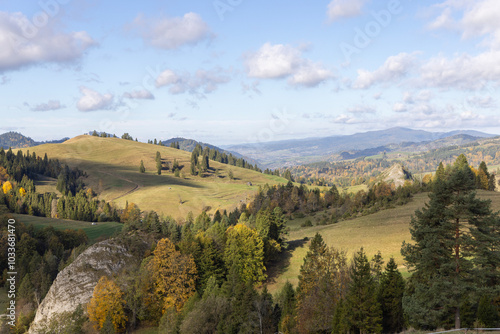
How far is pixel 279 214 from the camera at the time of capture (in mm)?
81750

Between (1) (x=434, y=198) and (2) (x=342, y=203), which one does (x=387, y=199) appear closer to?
(2) (x=342, y=203)

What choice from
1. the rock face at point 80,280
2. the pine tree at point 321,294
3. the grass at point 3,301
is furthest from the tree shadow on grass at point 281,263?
the grass at point 3,301

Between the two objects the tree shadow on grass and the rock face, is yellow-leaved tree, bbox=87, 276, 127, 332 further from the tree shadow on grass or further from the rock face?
the tree shadow on grass

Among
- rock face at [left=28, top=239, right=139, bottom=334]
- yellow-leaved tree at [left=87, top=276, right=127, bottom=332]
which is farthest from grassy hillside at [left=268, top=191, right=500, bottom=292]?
rock face at [left=28, top=239, right=139, bottom=334]

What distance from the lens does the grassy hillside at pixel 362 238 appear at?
6588 cm

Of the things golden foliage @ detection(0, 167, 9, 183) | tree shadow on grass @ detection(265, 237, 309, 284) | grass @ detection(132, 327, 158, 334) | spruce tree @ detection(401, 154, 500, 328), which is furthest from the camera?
golden foliage @ detection(0, 167, 9, 183)

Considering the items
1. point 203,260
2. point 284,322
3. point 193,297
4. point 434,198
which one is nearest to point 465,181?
point 434,198

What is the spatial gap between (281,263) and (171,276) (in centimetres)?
2753

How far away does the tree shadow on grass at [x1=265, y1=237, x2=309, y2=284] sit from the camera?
6839 cm

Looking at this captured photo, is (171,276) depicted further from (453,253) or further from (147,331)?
(453,253)

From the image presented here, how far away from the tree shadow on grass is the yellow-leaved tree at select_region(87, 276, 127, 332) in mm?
29171

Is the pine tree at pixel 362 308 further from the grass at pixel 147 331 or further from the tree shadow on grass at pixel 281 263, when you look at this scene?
the grass at pixel 147 331

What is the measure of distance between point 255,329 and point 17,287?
74.9 m

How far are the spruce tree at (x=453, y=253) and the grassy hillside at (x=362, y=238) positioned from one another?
2903 centimetres
